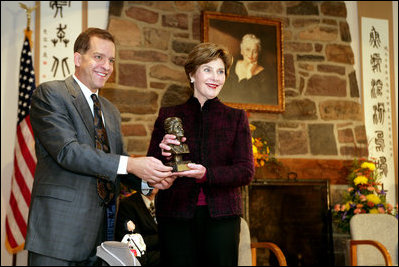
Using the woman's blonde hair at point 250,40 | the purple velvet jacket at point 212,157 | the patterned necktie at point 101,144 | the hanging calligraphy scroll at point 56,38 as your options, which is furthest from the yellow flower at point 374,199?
the patterned necktie at point 101,144

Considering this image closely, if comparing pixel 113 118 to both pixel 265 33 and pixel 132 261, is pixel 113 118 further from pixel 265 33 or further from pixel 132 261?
pixel 265 33

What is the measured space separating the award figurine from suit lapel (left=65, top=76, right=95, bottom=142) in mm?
316

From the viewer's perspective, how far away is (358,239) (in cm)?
408

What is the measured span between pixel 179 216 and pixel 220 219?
0.53 feet

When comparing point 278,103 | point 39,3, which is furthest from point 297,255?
point 39,3

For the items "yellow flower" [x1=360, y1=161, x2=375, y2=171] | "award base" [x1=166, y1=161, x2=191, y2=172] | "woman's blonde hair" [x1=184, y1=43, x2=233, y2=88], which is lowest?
"yellow flower" [x1=360, y1=161, x2=375, y2=171]

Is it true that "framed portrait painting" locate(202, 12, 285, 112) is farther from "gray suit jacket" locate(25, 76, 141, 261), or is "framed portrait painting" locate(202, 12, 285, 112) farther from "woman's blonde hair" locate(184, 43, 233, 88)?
"gray suit jacket" locate(25, 76, 141, 261)

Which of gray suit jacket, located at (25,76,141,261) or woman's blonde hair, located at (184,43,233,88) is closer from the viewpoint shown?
gray suit jacket, located at (25,76,141,261)

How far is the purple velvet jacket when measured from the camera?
1.88 metres

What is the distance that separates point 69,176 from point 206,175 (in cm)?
52

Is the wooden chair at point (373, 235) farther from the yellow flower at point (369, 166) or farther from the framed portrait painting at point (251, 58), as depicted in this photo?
the framed portrait painting at point (251, 58)

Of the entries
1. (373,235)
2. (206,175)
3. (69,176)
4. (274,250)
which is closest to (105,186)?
(69,176)

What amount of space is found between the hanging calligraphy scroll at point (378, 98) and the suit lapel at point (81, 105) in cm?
407

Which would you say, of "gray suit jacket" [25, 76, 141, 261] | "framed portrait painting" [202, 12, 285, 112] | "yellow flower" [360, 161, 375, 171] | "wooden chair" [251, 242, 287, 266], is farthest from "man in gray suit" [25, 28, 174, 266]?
"yellow flower" [360, 161, 375, 171]
